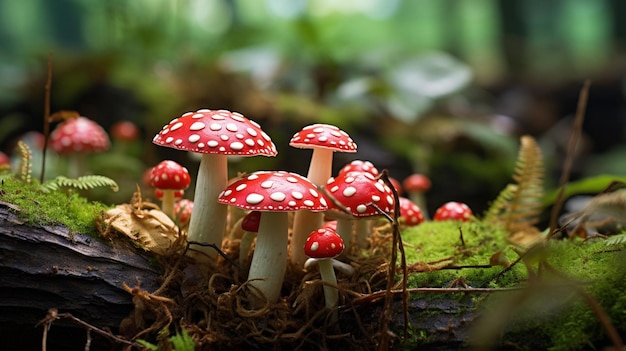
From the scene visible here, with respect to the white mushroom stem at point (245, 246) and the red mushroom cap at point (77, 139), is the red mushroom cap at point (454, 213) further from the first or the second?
the red mushroom cap at point (77, 139)

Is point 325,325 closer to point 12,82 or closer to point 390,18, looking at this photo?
point 12,82

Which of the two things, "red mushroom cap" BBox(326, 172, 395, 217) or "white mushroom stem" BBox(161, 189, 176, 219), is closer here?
"red mushroom cap" BBox(326, 172, 395, 217)

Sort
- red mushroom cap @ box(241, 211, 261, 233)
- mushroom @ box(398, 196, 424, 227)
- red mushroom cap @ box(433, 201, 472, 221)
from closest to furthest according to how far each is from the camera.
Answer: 1. red mushroom cap @ box(241, 211, 261, 233)
2. mushroom @ box(398, 196, 424, 227)
3. red mushroom cap @ box(433, 201, 472, 221)

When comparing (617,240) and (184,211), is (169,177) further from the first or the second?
(617,240)

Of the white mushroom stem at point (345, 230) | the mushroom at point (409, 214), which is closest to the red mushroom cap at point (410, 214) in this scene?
the mushroom at point (409, 214)

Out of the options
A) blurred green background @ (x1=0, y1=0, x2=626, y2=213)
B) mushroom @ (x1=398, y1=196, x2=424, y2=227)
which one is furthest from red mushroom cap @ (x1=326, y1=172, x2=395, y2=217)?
blurred green background @ (x1=0, y1=0, x2=626, y2=213)

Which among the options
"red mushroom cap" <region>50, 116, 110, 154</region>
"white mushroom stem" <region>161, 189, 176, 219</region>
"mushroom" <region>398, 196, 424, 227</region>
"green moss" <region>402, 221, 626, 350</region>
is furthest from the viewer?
"red mushroom cap" <region>50, 116, 110, 154</region>

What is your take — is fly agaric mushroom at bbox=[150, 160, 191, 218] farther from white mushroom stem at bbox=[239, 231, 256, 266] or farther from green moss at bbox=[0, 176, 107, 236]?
white mushroom stem at bbox=[239, 231, 256, 266]
